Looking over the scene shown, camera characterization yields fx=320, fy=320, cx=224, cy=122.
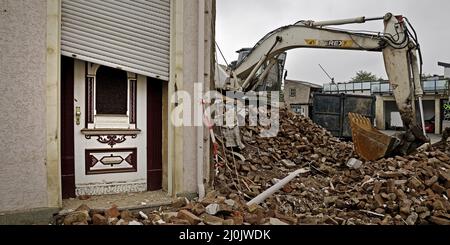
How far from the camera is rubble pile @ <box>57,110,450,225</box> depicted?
391 cm

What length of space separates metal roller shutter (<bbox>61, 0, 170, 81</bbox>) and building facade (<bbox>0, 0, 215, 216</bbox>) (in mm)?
14

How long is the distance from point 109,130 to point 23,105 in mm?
1198

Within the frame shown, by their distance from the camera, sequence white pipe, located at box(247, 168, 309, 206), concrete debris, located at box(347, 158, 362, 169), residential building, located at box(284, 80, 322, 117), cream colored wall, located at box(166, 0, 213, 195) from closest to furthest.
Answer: cream colored wall, located at box(166, 0, 213, 195)
white pipe, located at box(247, 168, 309, 206)
concrete debris, located at box(347, 158, 362, 169)
residential building, located at box(284, 80, 322, 117)

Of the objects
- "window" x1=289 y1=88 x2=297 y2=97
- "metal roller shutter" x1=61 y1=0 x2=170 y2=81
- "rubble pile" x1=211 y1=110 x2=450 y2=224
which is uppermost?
"window" x1=289 y1=88 x2=297 y2=97

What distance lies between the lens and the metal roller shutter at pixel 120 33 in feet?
13.8

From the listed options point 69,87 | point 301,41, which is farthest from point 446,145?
point 69,87

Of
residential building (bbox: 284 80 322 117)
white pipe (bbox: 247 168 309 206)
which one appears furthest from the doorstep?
residential building (bbox: 284 80 322 117)

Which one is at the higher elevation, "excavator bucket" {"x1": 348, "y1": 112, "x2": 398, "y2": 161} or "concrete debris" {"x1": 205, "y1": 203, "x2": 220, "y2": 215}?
"excavator bucket" {"x1": 348, "y1": 112, "x2": 398, "y2": 161}

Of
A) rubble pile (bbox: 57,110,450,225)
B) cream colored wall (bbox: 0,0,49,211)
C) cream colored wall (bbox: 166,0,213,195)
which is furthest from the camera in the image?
cream colored wall (bbox: 166,0,213,195)

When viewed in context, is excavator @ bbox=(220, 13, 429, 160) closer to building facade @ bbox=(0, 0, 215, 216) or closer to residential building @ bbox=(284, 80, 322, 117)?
Result: building facade @ bbox=(0, 0, 215, 216)

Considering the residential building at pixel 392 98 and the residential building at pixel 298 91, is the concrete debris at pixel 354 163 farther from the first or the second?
the residential building at pixel 298 91

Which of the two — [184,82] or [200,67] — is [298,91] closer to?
[200,67]
